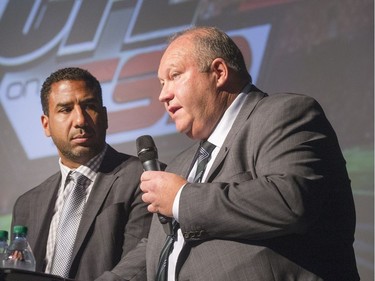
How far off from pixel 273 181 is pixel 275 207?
8 cm

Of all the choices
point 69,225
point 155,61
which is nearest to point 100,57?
point 155,61

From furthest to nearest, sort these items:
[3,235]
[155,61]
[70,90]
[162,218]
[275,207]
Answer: [155,61] → [70,90] → [3,235] → [162,218] → [275,207]

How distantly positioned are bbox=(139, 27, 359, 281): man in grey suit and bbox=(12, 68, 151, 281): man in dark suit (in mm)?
816

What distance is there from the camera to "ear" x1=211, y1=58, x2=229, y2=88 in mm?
2584

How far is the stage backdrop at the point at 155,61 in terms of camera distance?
4016 mm

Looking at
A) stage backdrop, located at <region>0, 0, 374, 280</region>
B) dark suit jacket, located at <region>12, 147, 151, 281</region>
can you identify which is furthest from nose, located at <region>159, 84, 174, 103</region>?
stage backdrop, located at <region>0, 0, 374, 280</region>

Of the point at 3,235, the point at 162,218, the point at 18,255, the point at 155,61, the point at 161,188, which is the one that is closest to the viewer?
the point at 161,188

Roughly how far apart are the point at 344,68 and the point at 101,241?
170 cm

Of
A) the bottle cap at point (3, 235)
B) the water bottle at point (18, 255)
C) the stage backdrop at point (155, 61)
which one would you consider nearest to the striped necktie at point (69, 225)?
the water bottle at point (18, 255)

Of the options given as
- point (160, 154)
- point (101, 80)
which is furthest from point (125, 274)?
point (101, 80)

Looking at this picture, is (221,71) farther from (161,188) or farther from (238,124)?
(161,188)

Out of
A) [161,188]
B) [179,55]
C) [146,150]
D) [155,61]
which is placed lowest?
[161,188]

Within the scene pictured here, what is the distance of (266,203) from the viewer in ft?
7.00

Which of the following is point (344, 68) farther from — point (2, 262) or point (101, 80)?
point (2, 262)
